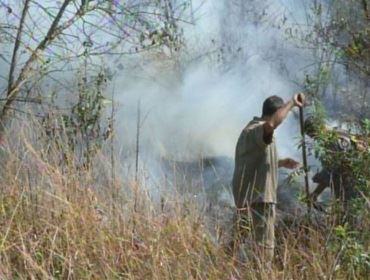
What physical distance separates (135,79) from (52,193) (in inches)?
228

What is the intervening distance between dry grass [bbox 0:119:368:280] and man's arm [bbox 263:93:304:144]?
3.76 feet

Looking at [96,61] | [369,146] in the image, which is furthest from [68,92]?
[369,146]

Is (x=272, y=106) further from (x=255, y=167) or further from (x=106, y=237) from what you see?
(x=106, y=237)

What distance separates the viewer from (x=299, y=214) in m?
4.89

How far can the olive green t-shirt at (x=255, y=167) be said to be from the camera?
217 inches

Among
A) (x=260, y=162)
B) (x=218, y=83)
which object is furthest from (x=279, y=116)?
(x=218, y=83)

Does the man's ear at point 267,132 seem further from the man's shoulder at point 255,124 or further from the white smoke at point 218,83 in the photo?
the white smoke at point 218,83

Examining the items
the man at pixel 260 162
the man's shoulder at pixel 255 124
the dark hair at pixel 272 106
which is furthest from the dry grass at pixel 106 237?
the dark hair at pixel 272 106

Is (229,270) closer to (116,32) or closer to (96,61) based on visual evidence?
(116,32)

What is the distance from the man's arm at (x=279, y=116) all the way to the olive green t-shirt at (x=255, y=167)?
0.11 feet

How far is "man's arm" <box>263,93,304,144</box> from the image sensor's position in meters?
5.36

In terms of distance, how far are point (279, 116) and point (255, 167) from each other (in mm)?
406

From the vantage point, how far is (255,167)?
559cm

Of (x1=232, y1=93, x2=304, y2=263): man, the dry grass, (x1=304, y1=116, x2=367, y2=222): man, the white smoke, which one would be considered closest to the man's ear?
(x1=232, y1=93, x2=304, y2=263): man
